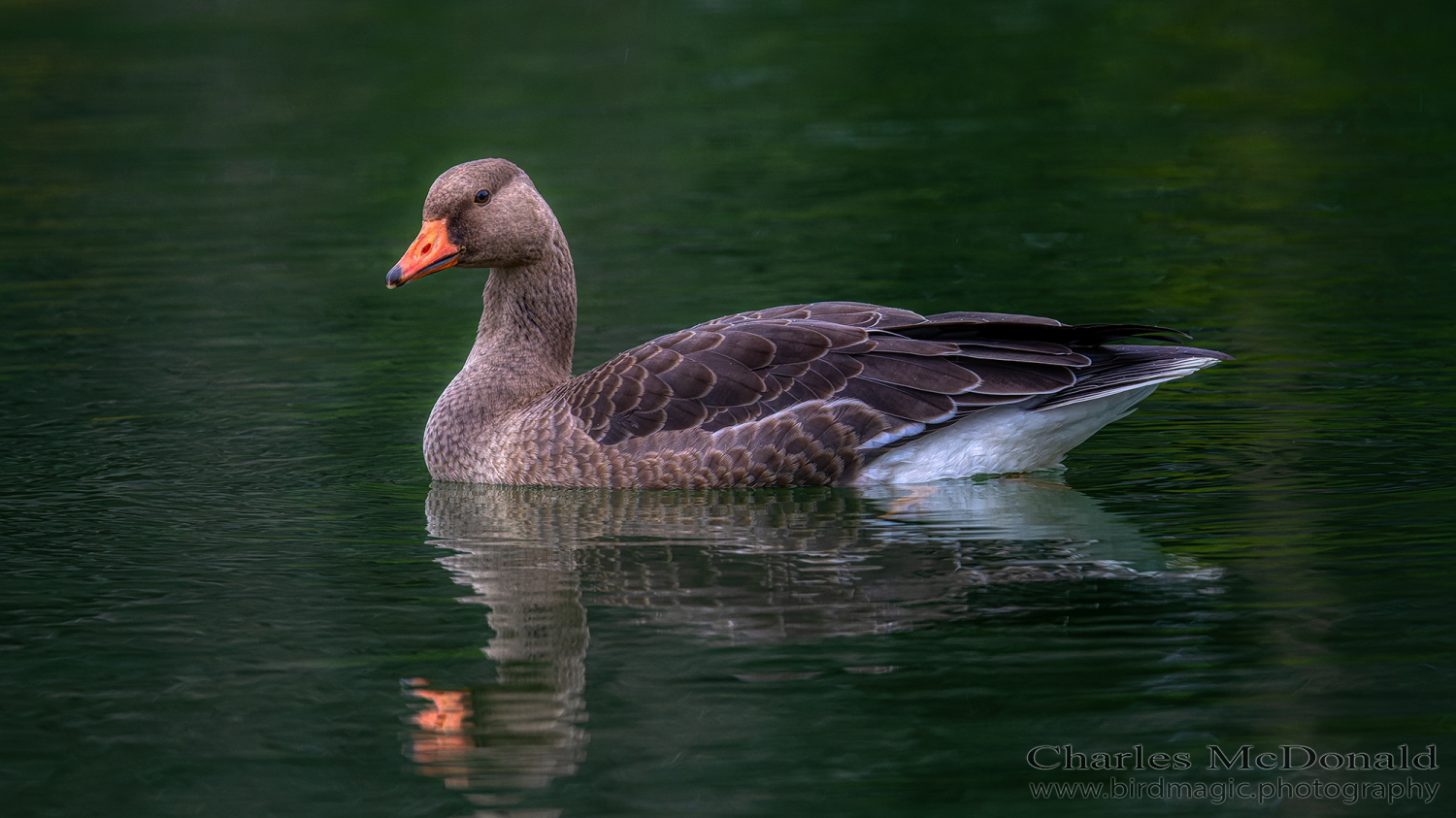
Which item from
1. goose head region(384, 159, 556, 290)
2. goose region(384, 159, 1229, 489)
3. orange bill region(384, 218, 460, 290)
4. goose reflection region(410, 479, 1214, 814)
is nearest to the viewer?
goose reflection region(410, 479, 1214, 814)

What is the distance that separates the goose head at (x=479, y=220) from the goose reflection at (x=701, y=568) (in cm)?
135

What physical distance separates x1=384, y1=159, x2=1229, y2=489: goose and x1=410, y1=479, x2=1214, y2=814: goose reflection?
6.1 inches

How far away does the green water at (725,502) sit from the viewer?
6.09 m

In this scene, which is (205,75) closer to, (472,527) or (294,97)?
(294,97)

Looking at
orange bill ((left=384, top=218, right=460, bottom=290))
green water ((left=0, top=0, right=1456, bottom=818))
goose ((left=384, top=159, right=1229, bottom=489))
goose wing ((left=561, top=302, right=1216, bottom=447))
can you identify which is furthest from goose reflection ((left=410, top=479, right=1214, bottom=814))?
orange bill ((left=384, top=218, right=460, bottom=290))

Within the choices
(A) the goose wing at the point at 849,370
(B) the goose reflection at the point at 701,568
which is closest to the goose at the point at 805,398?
(A) the goose wing at the point at 849,370

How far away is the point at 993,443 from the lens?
940cm

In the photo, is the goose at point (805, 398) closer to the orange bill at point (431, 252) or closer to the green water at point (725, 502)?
the orange bill at point (431, 252)

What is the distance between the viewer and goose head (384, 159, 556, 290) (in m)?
9.80

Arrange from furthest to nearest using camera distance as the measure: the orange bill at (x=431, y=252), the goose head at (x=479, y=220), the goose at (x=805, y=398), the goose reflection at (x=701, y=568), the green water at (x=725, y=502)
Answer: the goose head at (x=479, y=220) < the orange bill at (x=431, y=252) < the goose at (x=805, y=398) < the goose reflection at (x=701, y=568) < the green water at (x=725, y=502)

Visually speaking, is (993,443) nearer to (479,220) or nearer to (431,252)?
(479,220)

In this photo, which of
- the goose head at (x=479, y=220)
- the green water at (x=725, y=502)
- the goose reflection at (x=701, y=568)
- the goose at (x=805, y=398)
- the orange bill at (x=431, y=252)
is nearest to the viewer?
the green water at (x=725, y=502)

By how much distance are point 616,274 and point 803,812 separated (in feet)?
33.6

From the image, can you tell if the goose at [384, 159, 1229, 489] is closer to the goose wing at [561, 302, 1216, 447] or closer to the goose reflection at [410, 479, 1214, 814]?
the goose wing at [561, 302, 1216, 447]
